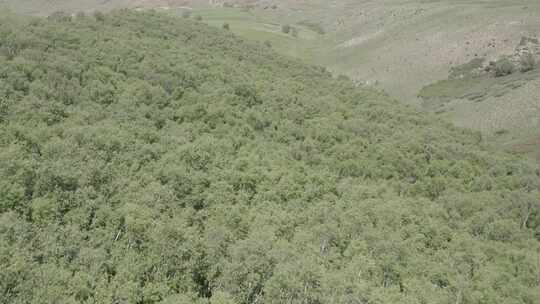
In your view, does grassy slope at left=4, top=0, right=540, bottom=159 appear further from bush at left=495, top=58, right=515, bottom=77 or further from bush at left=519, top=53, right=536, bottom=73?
bush at left=519, top=53, right=536, bottom=73

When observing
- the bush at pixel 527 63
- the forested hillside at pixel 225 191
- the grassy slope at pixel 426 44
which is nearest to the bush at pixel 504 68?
the bush at pixel 527 63

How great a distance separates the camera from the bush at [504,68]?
120 metres

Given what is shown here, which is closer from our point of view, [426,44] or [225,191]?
[225,191]

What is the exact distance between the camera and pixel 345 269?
36.7 m

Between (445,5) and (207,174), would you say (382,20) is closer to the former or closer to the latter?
(445,5)

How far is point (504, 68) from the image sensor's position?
12075cm

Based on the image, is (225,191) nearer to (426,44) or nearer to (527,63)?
(527,63)

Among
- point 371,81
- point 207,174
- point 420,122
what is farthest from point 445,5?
point 207,174

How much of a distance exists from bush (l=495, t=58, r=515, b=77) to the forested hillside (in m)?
47.6

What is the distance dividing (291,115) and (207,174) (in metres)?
32.2

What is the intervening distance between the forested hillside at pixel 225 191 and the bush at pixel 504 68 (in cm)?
4761

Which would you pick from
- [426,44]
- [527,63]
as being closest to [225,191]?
[527,63]

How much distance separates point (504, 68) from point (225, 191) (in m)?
106

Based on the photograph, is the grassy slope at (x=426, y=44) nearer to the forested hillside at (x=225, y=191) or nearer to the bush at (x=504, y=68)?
the bush at (x=504, y=68)
